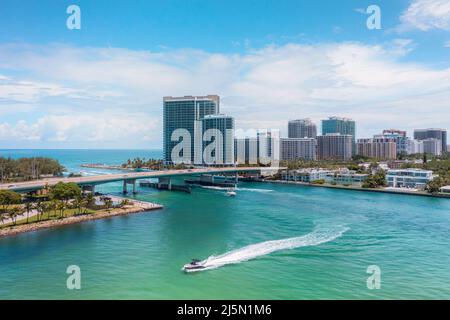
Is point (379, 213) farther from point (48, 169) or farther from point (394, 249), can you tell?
point (48, 169)

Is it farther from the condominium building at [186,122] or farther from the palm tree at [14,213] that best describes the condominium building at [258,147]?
the palm tree at [14,213]

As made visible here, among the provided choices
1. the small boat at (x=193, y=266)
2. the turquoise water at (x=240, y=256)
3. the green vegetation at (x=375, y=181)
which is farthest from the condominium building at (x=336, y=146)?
the small boat at (x=193, y=266)

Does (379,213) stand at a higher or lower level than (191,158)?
lower

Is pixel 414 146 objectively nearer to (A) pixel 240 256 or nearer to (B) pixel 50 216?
(A) pixel 240 256

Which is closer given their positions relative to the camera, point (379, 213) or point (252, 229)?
point (252, 229)
